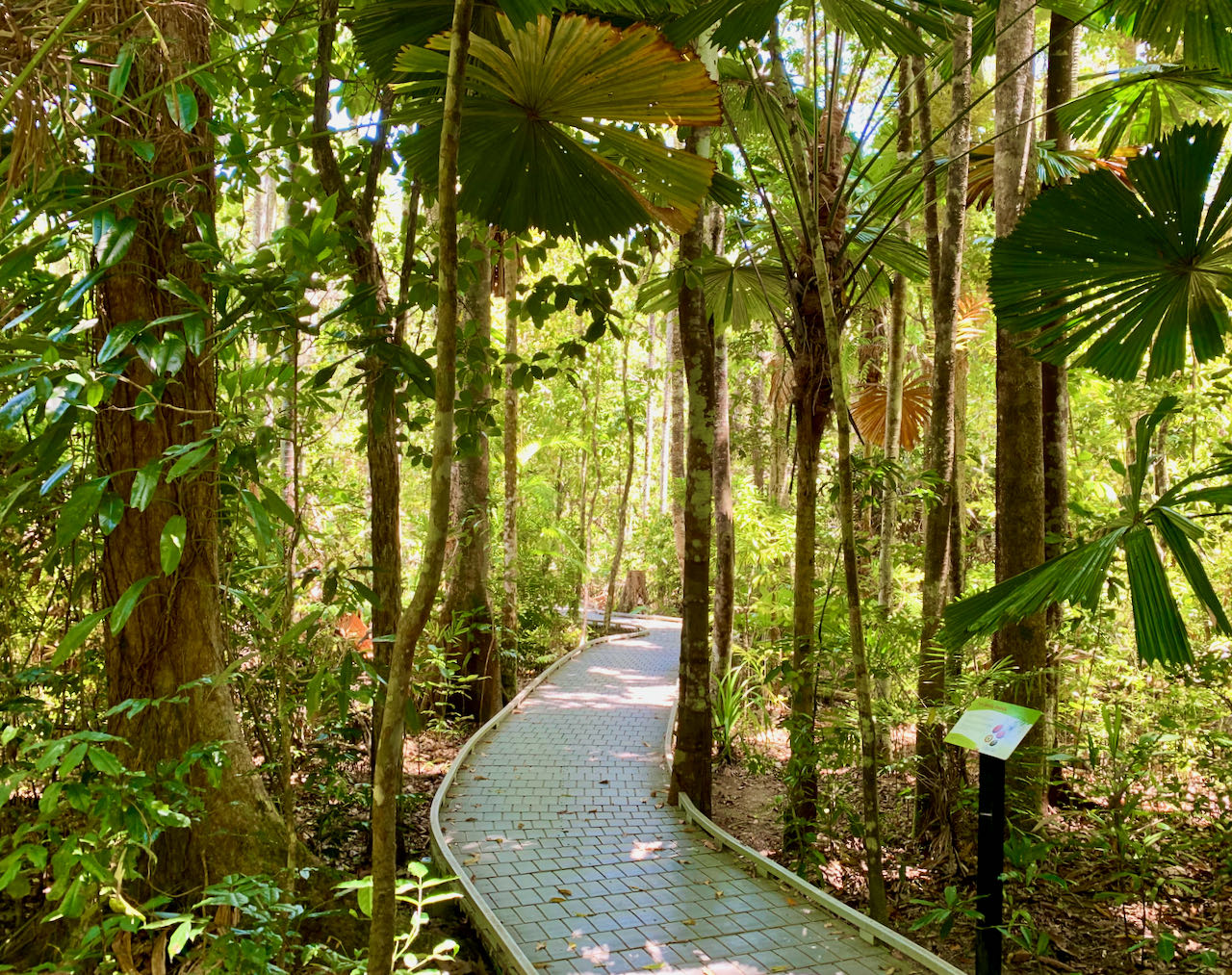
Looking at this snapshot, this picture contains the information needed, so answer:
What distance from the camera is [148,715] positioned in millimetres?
3592

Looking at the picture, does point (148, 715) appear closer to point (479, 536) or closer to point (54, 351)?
point (54, 351)

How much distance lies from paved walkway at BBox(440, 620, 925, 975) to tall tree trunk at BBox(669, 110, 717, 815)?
19.2 inches

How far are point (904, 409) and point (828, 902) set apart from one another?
6825 mm

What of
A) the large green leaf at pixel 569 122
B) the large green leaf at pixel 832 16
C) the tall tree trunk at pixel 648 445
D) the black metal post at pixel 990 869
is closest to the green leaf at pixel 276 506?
the large green leaf at pixel 569 122

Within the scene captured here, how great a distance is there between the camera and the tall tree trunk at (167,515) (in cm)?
343

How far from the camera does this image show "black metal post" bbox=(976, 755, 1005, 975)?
3363mm

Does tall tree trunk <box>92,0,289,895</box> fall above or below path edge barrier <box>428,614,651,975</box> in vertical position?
above

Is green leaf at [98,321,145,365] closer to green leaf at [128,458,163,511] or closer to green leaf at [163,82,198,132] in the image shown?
green leaf at [128,458,163,511]

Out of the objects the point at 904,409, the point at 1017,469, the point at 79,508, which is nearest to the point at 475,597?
the point at 904,409

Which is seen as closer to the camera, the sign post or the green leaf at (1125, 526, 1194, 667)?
the green leaf at (1125, 526, 1194, 667)

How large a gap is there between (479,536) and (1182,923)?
6675mm

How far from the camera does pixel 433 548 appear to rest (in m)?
1.93

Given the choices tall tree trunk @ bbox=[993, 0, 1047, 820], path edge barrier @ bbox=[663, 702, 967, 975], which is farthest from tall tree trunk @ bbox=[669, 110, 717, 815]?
tall tree trunk @ bbox=[993, 0, 1047, 820]

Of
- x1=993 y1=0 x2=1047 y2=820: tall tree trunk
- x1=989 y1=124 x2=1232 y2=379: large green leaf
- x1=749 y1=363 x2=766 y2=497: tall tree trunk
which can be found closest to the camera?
x1=989 y1=124 x2=1232 y2=379: large green leaf
